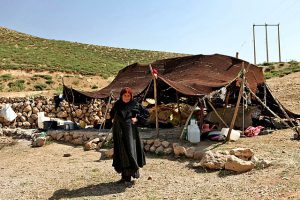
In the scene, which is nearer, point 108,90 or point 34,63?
point 108,90

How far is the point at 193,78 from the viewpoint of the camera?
10969 mm

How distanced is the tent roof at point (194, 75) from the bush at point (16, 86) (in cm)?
1459

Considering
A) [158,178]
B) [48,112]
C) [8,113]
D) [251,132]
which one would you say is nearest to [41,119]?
[48,112]

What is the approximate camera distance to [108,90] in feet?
40.8

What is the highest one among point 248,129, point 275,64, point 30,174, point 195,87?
point 275,64

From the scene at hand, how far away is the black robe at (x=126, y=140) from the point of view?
6.21m

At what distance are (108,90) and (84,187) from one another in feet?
20.1

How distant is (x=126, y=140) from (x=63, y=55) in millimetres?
38641

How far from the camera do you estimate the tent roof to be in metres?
10.0

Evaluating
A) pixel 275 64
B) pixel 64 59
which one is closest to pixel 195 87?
pixel 275 64

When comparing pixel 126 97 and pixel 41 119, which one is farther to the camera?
pixel 41 119

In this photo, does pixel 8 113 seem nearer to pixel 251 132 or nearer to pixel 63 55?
pixel 251 132

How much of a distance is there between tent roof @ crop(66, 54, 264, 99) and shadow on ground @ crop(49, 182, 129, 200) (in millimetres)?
3705

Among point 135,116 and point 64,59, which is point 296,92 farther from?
point 64,59
